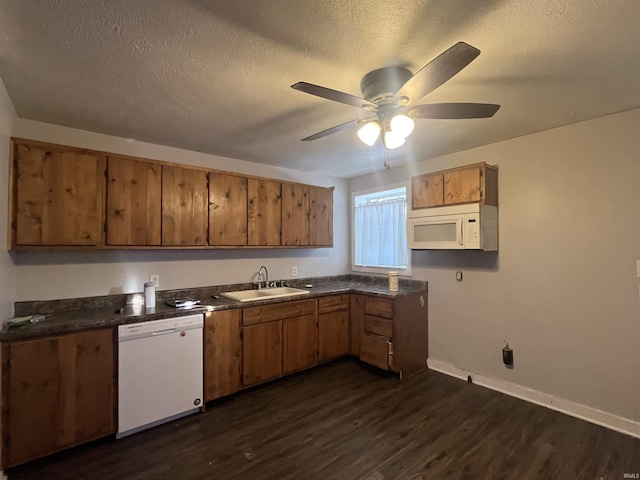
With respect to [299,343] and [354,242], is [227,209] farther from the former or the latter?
[354,242]

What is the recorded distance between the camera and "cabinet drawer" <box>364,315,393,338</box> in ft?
11.2

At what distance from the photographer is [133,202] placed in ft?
9.05

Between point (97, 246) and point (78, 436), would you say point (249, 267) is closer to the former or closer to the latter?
point (97, 246)

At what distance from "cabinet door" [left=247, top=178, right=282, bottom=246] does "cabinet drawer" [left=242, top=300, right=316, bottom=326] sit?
2.49ft

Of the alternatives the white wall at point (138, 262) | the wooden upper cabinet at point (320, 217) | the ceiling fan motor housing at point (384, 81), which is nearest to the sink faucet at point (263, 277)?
the white wall at point (138, 262)

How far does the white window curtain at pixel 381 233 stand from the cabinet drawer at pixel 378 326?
91 centimetres

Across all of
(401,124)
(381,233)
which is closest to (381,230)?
(381,233)

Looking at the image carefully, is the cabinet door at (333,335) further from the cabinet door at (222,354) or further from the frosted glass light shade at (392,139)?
the frosted glass light shade at (392,139)

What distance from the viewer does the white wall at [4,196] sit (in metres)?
2.04

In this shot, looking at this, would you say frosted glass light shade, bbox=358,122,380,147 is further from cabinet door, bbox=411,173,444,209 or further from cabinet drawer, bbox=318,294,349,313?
cabinet drawer, bbox=318,294,349,313

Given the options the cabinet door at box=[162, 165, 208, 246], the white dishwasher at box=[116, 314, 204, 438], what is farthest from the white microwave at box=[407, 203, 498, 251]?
the white dishwasher at box=[116, 314, 204, 438]

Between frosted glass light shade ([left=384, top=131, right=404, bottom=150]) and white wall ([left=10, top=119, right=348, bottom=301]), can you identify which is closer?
frosted glass light shade ([left=384, top=131, right=404, bottom=150])

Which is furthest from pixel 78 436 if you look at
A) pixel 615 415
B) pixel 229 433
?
pixel 615 415

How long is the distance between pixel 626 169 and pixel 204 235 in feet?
12.1
